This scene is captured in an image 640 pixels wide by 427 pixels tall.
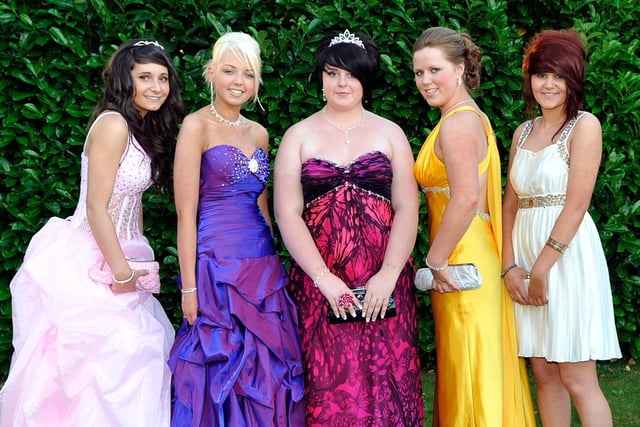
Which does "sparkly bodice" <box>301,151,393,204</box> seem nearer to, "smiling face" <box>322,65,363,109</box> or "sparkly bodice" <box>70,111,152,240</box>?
"smiling face" <box>322,65,363,109</box>

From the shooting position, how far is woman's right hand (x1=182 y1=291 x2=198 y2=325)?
11.8 ft

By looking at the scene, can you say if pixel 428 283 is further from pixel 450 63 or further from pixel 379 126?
pixel 450 63

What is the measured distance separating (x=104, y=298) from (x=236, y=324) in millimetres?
641

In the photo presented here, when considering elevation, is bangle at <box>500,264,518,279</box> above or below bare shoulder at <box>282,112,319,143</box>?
below

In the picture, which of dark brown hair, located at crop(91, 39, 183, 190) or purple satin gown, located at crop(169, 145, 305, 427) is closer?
purple satin gown, located at crop(169, 145, 305, 427)

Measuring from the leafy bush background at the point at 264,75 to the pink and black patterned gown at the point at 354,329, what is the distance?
140 centimetres

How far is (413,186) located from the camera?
366cm

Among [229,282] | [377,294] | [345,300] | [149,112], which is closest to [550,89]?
[377,294]

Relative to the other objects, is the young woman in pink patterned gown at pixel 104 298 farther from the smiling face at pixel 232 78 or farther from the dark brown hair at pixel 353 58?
the dark brown hair at pixel 353 58

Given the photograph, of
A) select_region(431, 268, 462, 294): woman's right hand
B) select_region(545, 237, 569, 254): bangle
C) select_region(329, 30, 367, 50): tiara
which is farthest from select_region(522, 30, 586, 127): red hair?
select_region(431, 268, 462, 294): woman's right hand

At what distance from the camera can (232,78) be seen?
146 inches

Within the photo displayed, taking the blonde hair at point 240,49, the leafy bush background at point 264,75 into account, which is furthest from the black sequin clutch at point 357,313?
the leafy bush background at point 264,75

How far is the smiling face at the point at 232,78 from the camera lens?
371 cm

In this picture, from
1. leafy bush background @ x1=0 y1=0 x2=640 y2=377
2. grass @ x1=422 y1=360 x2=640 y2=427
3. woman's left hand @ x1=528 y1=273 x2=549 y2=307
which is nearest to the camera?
woman's left hand @ x1=528 y1=273 x2=549 y2=307
